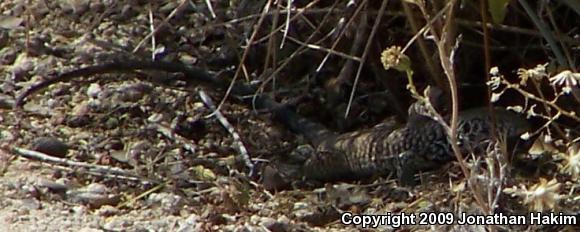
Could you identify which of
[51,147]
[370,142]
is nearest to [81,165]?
[51,147]

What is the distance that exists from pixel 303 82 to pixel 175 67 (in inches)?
19.7

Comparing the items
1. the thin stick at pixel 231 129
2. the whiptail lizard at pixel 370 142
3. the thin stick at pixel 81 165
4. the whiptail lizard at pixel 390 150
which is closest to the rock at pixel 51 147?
the thin stick at pixel 81 165

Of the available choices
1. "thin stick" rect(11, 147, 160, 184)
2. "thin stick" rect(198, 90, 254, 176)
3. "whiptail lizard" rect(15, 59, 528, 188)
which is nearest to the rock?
"thin stick" rect(11, 147, 160, 184)

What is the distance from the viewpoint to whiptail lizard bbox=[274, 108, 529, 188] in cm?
459

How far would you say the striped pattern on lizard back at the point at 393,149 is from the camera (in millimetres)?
4605

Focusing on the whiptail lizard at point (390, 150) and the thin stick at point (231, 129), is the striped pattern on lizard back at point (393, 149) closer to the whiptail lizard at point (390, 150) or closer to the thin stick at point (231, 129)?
the whiptail lizard at point (390, 150)

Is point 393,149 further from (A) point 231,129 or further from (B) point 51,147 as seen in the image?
(B) point 51,147

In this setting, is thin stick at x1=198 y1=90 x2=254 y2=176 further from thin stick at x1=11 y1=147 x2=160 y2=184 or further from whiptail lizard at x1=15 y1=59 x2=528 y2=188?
thin stick at x1=11 y1=147 x2=160 y2=184

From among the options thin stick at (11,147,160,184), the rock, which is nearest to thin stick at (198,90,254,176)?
thin stick at (11,147,160,184)

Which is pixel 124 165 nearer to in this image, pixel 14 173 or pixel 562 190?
pixel 14 173

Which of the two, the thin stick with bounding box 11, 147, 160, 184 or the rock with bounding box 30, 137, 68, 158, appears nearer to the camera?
the thin stick with bounding box 11, 147, 160, 184

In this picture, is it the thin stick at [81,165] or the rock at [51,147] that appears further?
the rock at [51,147]

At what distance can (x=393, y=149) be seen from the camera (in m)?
4.79

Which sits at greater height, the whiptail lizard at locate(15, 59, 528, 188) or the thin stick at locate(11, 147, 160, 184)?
the whiptail lizard at locate(15, 59, 528, 188)
